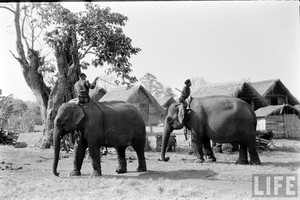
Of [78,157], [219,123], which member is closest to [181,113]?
[219,123]

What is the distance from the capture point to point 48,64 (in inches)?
680

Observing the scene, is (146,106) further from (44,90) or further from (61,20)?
(61,20)

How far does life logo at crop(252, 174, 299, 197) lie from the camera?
20.6ft

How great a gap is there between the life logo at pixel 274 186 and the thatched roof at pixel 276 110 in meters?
16.8

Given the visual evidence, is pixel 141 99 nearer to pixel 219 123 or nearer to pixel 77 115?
pixel 219 123

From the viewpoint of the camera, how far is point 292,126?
1031 inches

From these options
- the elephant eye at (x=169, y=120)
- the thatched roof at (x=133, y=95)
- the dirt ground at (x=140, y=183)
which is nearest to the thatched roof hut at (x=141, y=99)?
the thatched roof at (x=133, y=95)

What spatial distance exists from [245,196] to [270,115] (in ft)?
66.5

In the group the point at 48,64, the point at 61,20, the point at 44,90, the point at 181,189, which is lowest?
the point at 181,189

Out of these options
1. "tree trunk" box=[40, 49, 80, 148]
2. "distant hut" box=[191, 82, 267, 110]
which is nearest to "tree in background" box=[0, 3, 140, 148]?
"tree trunk" box=[40, 49, 80, 148]

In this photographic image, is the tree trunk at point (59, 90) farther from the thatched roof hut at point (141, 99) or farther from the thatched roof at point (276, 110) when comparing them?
the thatched roof at point (276, 110)

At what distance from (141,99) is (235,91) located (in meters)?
7.53

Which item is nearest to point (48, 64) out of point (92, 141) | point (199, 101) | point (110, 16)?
point (110, 16)

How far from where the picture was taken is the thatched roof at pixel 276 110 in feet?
79.0
